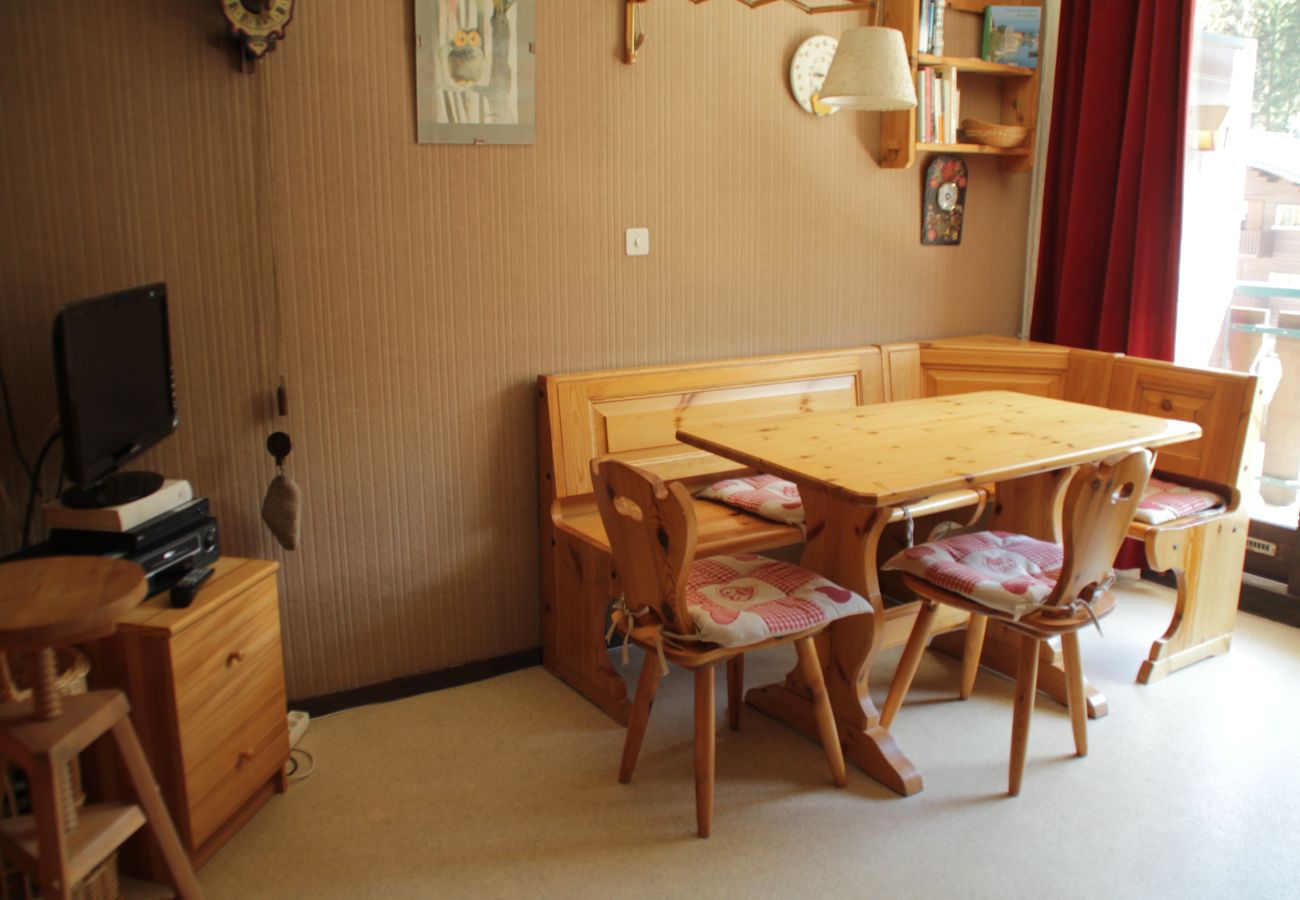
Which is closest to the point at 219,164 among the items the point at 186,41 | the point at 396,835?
the point at 186,41

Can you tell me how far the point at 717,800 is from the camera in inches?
101

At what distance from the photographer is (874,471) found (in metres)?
2.40

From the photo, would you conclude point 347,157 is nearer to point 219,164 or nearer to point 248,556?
point 219,164

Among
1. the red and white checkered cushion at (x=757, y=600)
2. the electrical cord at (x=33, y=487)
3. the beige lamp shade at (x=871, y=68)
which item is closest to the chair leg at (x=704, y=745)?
the red and white checkered cushion at (x=757, y=600)

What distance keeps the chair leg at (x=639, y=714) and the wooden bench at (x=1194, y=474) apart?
127 cm

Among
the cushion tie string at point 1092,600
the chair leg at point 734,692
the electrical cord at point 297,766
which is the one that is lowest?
the electrical cord at point 297,766

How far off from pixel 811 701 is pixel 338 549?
4.40ft

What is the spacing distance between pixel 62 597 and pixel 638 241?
6.63 ft

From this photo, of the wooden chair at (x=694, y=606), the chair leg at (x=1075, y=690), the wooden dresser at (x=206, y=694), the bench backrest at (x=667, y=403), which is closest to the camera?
the wooden dresser at (x=206, y=694)

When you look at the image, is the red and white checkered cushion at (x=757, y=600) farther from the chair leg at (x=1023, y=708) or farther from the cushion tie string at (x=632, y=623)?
the chair leg at (x=1023, y=708)

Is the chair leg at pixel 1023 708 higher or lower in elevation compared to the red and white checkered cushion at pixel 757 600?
lower

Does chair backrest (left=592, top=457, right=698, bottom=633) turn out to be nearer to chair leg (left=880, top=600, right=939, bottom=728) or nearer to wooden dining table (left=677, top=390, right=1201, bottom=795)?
wooden dining table (left=677, top=390, right=1201, bottom=795)

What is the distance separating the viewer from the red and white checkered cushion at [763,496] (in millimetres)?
3025

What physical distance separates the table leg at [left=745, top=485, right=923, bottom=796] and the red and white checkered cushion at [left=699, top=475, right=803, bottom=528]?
22 cm
